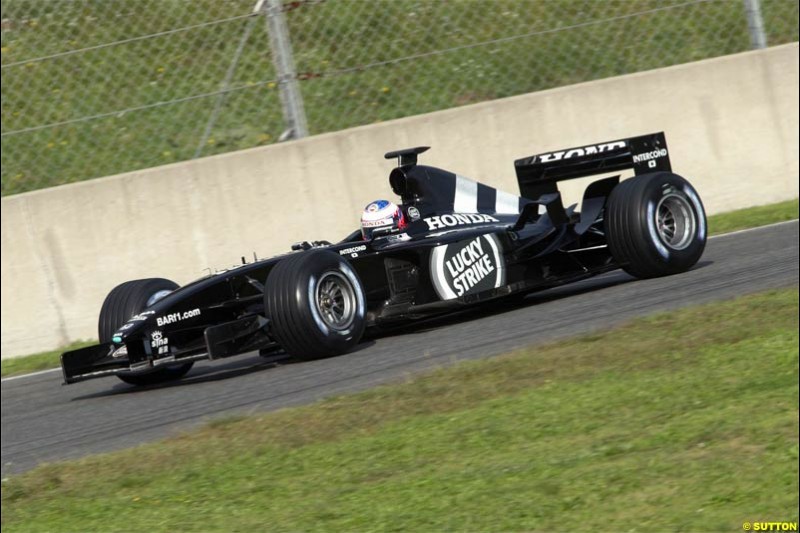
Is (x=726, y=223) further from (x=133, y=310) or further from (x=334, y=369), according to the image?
(x=133, y=310)

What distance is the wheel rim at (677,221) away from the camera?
9.35 metres

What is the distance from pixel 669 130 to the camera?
1240cm

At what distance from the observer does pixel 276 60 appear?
39.6ft

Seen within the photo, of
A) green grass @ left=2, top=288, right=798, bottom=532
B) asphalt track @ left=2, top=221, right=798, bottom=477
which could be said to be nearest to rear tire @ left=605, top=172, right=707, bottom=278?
asphalt track @ left=2, top=221, right=798, bottom=477

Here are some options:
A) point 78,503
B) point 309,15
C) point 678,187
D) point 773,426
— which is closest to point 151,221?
point 309,15

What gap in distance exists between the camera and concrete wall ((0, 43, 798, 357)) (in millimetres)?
11258

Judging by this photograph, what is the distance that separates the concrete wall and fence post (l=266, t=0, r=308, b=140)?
0.37 metres

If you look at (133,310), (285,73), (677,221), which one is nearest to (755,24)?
(677,221)

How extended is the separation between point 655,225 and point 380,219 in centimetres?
201

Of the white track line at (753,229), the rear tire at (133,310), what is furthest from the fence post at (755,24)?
the rear tire at (133,310)

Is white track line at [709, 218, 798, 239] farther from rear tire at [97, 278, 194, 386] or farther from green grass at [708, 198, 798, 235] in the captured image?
rear tire at [97, 278, 194, 386]

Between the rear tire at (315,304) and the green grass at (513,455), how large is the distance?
1.35 meters

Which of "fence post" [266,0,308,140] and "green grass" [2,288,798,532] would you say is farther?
"fence post" [266,0,308,140]

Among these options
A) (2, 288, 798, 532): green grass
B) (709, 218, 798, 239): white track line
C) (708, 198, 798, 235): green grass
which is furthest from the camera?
(708, 198, 798, 235): green grass
